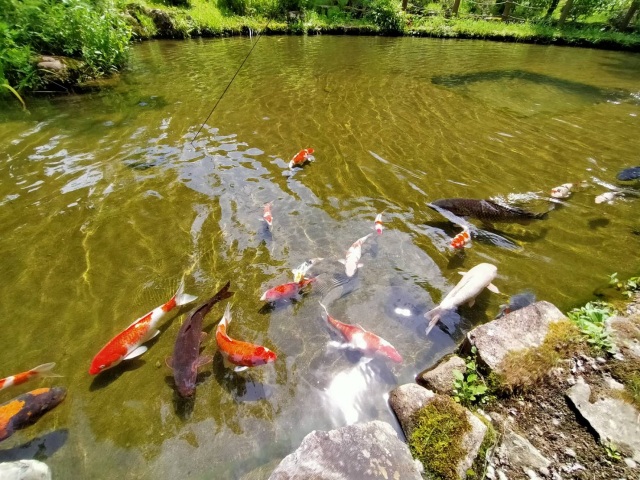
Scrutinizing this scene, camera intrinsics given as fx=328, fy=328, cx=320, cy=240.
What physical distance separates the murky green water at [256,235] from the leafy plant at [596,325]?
0.73m

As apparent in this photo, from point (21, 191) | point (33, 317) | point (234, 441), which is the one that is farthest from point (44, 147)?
point (234, 441)

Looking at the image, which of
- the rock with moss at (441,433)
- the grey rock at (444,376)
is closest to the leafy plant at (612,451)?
the rock with moss at (441,433)

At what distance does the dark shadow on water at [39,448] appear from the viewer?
288cm

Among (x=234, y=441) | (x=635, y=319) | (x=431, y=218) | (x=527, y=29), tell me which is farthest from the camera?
(x=527, y=29)

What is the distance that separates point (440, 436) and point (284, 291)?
2304 mm

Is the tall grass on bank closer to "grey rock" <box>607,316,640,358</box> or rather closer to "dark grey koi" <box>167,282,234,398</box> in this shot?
"dark grey koi" <box>167,282,234,398</box>

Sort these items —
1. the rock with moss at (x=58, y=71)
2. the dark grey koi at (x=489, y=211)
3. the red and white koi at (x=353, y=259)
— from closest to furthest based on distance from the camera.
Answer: the red and white koi at (x=353, y=259) → the dark grey koi at (x=489, y=211) → the rock with moss at (x=58, y=71)

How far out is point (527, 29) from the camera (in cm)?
2555

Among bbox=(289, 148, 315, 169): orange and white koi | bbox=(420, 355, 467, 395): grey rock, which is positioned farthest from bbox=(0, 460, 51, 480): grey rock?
bbox=(289, 148, 315, 169): orange and white koi

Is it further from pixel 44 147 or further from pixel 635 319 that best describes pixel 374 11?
pixel 635 319

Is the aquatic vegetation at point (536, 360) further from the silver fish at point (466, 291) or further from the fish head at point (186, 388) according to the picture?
the fish head at point (186, 388)

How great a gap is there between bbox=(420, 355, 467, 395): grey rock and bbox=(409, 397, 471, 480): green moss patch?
23cm

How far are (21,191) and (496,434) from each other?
8.51 meters

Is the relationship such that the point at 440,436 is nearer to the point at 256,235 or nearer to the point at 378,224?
the point at 378,224
